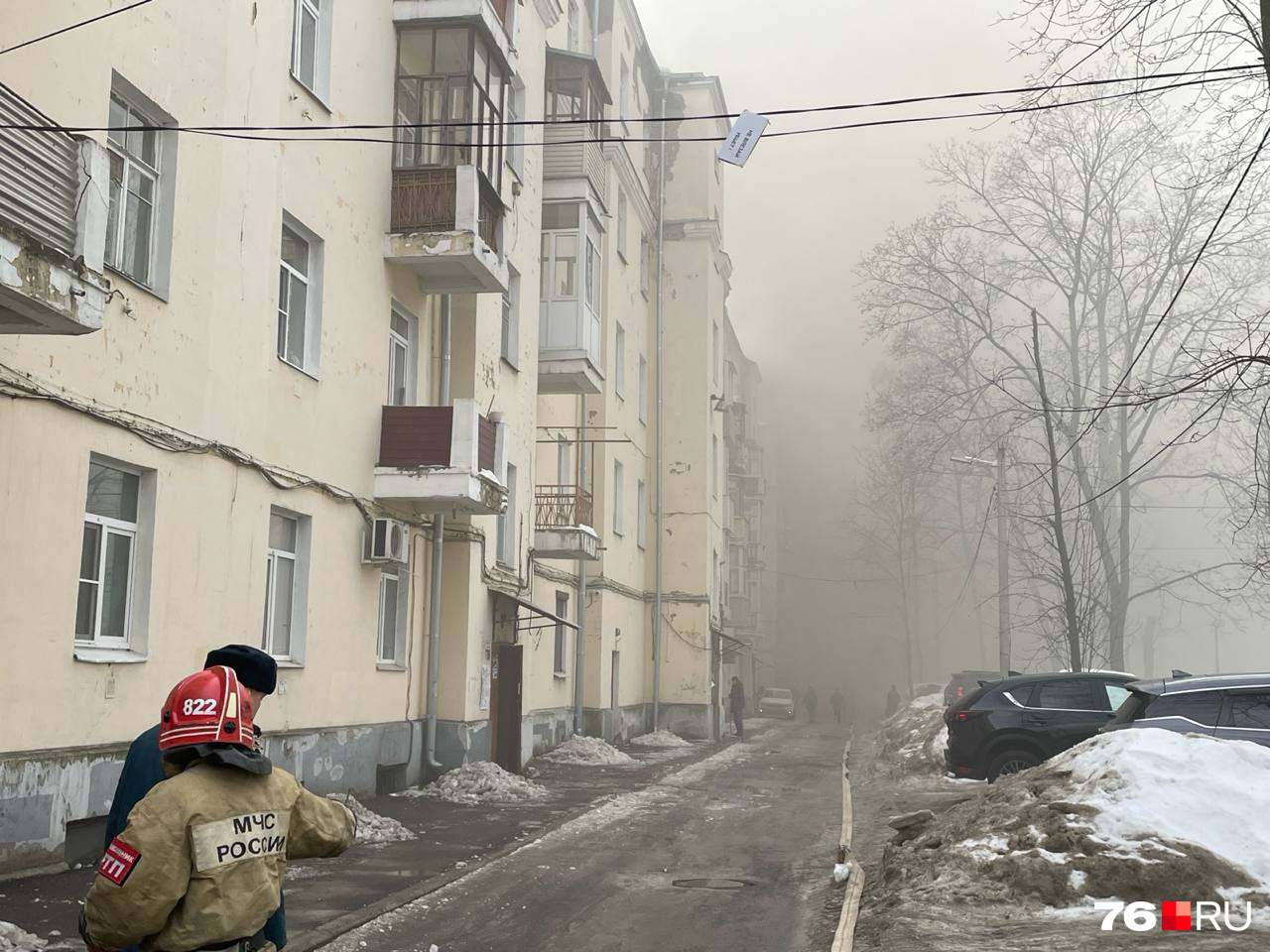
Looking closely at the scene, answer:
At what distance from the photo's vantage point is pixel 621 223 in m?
32.3

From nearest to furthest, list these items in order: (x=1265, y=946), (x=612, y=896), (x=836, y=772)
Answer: (x=1265, y=946) < (x=612, y=896) < (x=836, y=772)

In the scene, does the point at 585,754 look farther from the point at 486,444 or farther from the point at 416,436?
the point at 416,436

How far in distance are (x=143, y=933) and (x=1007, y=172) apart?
36.6 meters

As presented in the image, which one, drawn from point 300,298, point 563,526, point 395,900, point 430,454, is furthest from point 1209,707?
point 563,526

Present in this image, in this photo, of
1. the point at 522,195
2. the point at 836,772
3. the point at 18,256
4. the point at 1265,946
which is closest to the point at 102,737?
the point at 18,256

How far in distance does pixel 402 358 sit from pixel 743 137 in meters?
6.99

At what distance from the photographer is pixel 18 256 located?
7.98 meters

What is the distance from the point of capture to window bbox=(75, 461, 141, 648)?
10078mm

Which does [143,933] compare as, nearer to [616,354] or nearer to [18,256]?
[18,256]

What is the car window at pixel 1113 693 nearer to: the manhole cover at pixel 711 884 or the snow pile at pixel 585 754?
the manhole cover at pixel 711 884

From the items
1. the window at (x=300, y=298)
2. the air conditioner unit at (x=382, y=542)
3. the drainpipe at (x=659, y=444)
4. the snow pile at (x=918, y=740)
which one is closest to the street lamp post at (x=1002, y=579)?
the snow pile at (x=918, y=740)

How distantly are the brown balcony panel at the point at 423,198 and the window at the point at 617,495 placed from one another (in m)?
15.2

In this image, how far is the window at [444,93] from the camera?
16578mm

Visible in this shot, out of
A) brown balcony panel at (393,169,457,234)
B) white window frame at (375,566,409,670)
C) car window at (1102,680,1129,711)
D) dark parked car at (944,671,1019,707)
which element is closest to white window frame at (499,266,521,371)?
brown balcony panel at (393,169,457,234)
